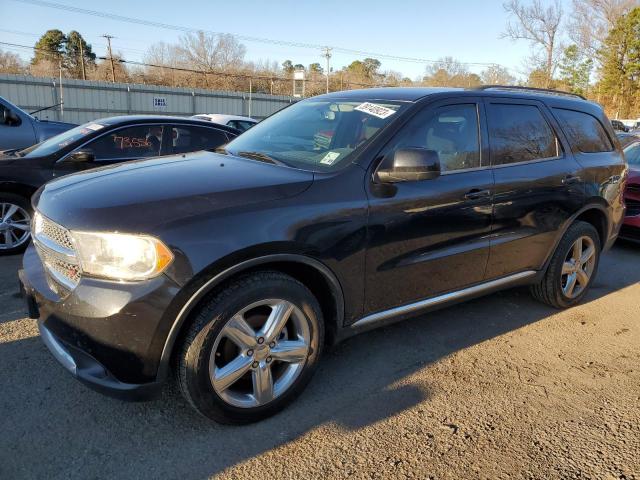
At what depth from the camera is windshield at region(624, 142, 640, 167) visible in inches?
284

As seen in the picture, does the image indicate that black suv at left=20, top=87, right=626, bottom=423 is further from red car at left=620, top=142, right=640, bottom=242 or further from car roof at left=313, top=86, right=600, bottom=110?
red car at left=620, top=142, right=640, bottom=242

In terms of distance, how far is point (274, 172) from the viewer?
2.80m

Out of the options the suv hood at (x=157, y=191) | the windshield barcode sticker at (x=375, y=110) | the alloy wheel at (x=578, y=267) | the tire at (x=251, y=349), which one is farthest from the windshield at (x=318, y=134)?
the alloy wheel at (x=578, y=267)

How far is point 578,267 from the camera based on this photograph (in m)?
4.39

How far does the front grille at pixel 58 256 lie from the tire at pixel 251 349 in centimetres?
61

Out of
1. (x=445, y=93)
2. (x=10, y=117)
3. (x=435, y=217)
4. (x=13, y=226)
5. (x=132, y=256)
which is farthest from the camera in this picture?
(x=10, y=117)

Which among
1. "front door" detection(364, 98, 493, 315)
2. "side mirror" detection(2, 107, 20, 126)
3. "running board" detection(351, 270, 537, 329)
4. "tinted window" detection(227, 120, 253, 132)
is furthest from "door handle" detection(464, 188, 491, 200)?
"tinted window" detection(227, 120, 253, 132)

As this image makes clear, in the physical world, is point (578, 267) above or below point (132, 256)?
below

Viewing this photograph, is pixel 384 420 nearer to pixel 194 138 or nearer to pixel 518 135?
pixel 518 135

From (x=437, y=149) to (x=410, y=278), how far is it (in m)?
0.88

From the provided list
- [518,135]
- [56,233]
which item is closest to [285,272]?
[56,233]

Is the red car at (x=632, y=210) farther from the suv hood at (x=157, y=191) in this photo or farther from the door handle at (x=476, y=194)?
the suv hood at (x=157, y=191)

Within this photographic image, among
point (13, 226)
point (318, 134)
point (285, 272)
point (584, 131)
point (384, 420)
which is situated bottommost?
point (384, 420)

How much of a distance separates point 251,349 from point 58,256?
1.05 metres
